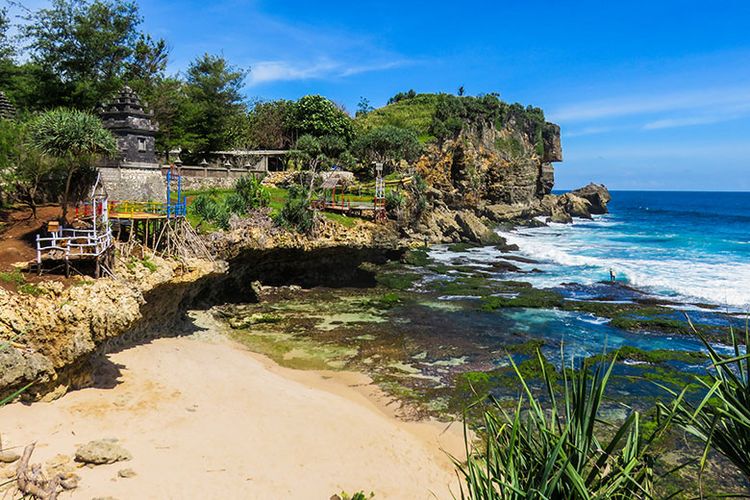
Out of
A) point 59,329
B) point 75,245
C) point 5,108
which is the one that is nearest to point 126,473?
point 59,329

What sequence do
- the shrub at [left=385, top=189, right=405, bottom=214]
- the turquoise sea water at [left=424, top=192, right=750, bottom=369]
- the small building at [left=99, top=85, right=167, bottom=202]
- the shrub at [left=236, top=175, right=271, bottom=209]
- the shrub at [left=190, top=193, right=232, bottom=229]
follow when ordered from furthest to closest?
the shrub at [left=385, top=189, right=405, bottom=214]
the shrub at [left=236, top=175, right=271, bottom=209]
the small building at [left=99, top=85, right=167, bottom=202]
the shrub at [left=190, top=193, right=232, bottom=229]
the turquoise sea water at [left=424, top=192, right=750, bottom=369]

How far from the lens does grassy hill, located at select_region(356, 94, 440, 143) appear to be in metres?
72.3

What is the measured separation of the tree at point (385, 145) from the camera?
52.8 meters

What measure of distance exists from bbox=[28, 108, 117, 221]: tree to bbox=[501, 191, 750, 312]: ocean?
26.5 metres

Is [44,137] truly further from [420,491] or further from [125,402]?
[420,491]

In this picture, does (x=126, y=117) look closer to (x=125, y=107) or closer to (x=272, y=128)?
(x=125, y=107)

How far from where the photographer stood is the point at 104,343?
14250 millimetres

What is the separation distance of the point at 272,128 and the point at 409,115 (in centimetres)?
2920

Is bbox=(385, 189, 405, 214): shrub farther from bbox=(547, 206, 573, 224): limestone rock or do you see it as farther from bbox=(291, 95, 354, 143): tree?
bbox=(547, 206, 573, 224): limestone rock

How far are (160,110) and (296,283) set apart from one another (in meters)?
20.9

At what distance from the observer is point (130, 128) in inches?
1019

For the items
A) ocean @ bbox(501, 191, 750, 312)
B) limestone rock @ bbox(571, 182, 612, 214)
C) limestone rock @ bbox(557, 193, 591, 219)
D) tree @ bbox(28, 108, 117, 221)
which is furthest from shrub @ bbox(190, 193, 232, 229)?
limestone rock @ bbox(571, 182, 612, 214)

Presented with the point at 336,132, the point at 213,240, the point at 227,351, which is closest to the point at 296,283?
the point at 213,240

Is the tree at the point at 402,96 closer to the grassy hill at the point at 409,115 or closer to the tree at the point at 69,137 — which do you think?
the grassy hill at the point at 409,115
